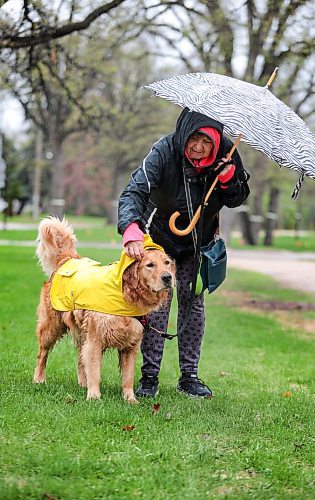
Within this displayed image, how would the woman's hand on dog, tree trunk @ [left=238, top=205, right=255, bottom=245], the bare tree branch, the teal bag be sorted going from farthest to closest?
tree trunk @ [left=238, top=205, right=255, bottom=245] < the bare tree branch < the teal bag < the woman's hand on dog

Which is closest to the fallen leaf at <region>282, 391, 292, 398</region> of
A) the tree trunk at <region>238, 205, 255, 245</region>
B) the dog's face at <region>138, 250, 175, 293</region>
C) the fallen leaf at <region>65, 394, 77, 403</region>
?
the dog's face at <region>138, 250, 175, 293</region>

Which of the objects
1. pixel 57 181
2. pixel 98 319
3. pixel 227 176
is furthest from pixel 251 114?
pixel 57 181

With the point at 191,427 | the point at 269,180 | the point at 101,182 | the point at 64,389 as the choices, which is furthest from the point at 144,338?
the point at 101,182

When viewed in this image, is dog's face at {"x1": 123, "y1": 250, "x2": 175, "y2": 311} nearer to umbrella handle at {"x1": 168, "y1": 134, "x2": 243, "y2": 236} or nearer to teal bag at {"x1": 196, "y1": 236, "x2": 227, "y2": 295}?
umbrella handle at {"x1": 168, "y1": 134, "x2": 243, "y2": 236}

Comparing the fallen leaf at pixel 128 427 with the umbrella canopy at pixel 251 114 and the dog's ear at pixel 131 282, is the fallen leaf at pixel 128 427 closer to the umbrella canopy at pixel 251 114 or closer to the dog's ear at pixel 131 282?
the dog's ear at pixel 131 282

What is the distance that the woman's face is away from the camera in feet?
16.7

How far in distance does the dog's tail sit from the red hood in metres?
1.23

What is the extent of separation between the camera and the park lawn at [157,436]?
3.60 meters

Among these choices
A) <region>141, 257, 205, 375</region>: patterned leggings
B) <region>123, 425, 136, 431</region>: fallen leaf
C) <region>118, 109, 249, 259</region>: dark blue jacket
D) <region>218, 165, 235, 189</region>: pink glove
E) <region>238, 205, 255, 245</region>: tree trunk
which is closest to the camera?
<region>123, 425, 136, 431</region>: fallen leaf

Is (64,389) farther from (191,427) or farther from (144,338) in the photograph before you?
(191,427)

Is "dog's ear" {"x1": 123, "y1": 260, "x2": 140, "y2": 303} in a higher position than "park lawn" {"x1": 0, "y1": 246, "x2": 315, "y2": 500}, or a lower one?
higher

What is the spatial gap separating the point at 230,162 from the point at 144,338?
5.03 ft

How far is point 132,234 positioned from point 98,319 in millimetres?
671

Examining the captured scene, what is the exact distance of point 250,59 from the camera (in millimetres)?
17531
